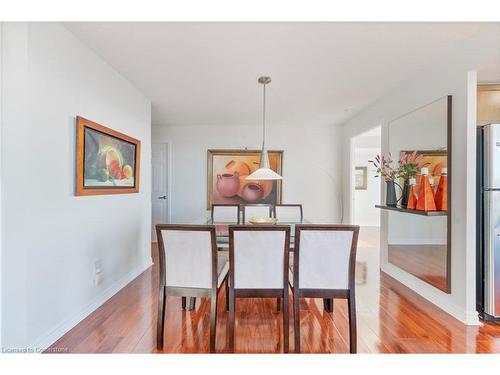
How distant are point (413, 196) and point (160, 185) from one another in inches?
166

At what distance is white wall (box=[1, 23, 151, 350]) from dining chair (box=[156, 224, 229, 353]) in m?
0.77

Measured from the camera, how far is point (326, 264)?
1.78 metres

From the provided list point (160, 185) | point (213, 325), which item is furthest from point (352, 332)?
point (160, 185)

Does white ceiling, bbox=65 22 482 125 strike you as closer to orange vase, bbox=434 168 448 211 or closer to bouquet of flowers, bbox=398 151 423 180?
bouquet of flowers, bbox=398 151 423 180

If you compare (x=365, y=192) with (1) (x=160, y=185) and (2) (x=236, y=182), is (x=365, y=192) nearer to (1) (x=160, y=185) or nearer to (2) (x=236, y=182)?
(2) (x=236, y=182)

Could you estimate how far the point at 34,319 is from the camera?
65.7 inches

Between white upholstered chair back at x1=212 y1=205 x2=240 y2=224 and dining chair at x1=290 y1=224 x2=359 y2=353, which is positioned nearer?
dining chair at x1=290 y1=224 x2=359 y2=353

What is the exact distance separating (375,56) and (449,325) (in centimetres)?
235

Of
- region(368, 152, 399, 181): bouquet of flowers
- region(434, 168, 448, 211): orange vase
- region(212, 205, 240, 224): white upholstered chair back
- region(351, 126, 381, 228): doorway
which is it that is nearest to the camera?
region(434, 168, 448, 211): orange vase

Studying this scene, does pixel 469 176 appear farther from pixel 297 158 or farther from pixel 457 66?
pixel 297 158

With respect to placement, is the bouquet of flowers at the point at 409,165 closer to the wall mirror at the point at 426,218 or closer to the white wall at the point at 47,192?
the wall mirror at the point at 426,218

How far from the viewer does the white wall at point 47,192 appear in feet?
5.22

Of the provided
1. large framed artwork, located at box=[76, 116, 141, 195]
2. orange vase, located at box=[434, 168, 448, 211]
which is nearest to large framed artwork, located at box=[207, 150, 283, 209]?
large framed artwork, located at box=[76, 116, 141, 195]

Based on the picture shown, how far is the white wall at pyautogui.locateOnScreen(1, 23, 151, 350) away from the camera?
159cm
